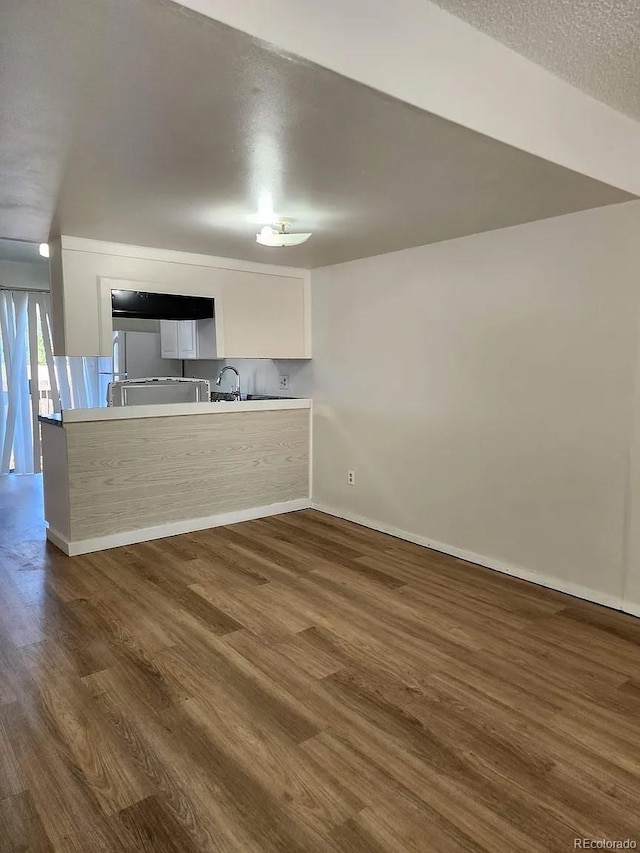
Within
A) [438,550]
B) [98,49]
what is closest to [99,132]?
[98,49]

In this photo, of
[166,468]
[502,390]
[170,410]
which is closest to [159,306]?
[170,410]

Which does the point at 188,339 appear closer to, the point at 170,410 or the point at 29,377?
the point at 170,410

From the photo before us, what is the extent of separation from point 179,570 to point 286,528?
1089 mm

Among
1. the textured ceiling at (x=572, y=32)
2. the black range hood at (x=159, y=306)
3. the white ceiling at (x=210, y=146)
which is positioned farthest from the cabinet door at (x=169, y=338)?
the textured ceiling at (x=572, y=32)

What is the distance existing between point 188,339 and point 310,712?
360 centimetres

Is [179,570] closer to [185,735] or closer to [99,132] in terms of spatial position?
[185,735]

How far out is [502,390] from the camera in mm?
3344

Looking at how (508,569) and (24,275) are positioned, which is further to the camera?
(24,275)

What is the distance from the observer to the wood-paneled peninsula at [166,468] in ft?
12.1

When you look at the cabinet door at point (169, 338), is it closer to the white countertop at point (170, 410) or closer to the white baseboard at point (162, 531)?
the white countertop at point (170, 410)

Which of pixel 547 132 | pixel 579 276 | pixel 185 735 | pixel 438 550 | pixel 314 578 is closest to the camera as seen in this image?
pixel 185 735

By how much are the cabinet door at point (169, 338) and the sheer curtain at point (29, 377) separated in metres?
1.18

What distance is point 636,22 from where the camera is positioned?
1.68m

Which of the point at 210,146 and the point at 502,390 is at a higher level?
the point at 210,146
